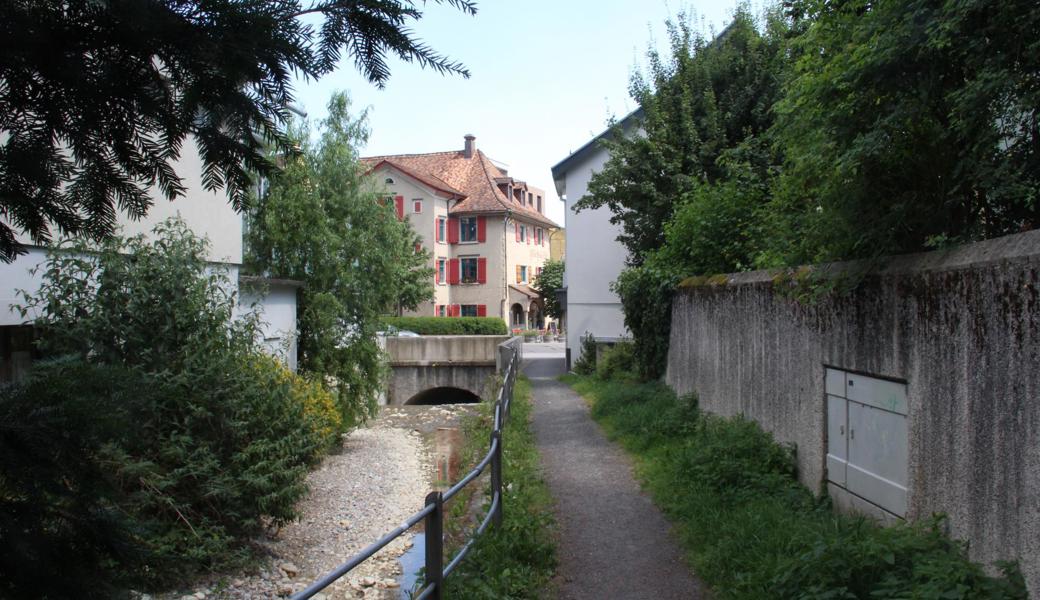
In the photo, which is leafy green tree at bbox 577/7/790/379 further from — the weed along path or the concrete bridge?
the concrete bridge

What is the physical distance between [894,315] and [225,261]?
11.1m

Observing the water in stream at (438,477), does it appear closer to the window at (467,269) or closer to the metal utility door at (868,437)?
the metal utility door at (868,437)

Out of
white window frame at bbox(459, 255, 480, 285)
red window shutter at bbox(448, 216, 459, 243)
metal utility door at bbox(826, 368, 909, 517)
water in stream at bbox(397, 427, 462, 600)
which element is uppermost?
red window shutter at bbox(448, 216, 459, 243)

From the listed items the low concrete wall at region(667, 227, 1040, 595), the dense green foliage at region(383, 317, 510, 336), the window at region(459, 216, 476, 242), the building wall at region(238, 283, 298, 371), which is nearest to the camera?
the low concrete wall at region(667, 227, 1040, 595)

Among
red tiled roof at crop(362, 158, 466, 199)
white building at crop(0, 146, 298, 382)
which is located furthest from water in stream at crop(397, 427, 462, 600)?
red tiled roof at crop(362, 158, 466, 199)

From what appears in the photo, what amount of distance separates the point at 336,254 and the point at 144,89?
16421 millimetres

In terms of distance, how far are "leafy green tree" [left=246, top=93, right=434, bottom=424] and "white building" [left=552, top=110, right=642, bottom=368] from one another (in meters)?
9.83

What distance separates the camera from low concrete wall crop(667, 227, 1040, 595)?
4.06 m

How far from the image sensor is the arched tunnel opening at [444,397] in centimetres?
3187

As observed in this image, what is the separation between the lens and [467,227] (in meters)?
48.9

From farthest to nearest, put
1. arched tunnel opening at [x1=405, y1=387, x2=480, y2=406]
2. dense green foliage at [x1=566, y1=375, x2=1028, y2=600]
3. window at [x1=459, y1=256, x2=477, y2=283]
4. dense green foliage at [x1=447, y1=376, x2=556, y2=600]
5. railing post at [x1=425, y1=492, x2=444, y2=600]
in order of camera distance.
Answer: window at [x1=459, y1=256, x2=477, y2=283], arched tunnel opening at [x1=405, y1=387, x2=480, y2=406], dense green foliage at [x1=447, y1=376, x2=556, y2=600], railing post at [x1=425, y1=492, x2=444, y2=600], dense green foliage at [x1=566, y1=375, x2=1028, y2=600]

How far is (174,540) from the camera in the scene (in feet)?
28.2

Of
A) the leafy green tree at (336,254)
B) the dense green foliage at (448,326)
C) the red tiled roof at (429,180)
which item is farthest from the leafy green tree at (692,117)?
the red tiled roof at (429,180)

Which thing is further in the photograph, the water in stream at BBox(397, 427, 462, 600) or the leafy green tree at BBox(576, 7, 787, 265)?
the leafy green tree at BBox(576, 7, 787, 265)
